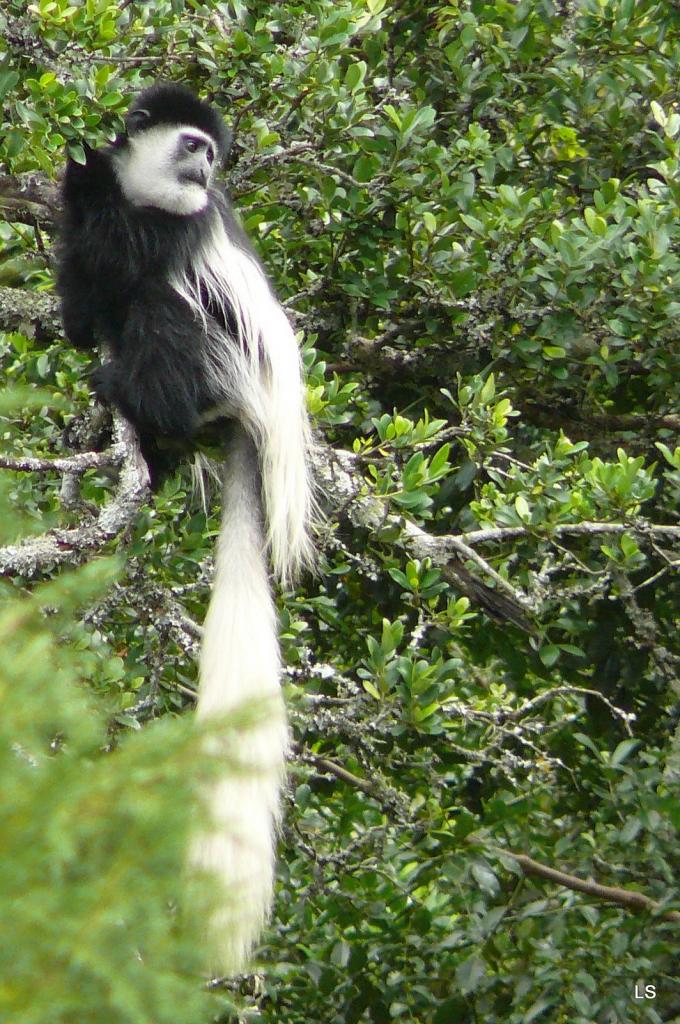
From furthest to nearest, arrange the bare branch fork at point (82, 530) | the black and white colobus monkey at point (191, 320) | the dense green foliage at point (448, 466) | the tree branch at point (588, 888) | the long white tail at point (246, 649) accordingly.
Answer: the black and white colobus monkey at point (191, 320), the tree branch at point (588, 888), the dense green foliage at point (448, 466), the bare branch fork at point (82, 530), the long white tail at point (246, 649)

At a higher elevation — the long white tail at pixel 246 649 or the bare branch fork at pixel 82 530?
the bare branch fork at pixel 82 530

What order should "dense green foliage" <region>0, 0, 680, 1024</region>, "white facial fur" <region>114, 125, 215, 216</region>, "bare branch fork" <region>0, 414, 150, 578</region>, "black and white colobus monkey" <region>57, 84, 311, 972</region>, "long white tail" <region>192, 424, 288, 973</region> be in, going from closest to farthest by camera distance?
"long white tail" <region>192, 424, 288, 973</region>
"bare branch fork" <region>0, 414, 150, 578</region>
"dense green foliage" <region>0, 0, 680, 1024</region>
"black and white colobus monkey" <region>57, 84, 311, 972</region>
"white facial fur" <region>114, 125, 215, 216</region>

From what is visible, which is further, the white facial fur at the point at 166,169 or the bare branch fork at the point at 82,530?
the white facial fur at the point at 166,169

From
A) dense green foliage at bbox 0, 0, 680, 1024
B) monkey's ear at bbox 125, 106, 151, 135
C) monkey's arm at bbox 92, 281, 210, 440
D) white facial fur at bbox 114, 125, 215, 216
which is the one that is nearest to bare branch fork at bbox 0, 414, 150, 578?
dense green foliage at bbox 0, 0, 680, 1024

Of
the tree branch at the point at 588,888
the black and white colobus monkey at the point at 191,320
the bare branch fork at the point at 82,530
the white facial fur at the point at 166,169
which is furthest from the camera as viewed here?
the white facial fur at the point at 166,169

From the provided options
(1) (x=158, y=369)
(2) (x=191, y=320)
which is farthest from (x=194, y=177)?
(1) (x=158, y=369)

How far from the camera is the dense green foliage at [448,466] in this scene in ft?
6.71

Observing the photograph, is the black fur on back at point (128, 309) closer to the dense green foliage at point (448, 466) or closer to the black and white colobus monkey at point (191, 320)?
the black and white colobus monkey at point (191, 320)

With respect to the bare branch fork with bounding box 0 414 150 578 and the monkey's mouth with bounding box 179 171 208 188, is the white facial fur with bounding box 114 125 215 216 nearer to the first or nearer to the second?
the monkey's mouth with bounding box 179 171 208 188

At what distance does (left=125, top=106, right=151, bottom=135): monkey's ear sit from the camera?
2.46m

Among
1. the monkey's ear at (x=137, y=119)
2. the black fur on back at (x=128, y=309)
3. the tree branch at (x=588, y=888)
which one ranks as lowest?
the tree branch at (x=588, y=888)

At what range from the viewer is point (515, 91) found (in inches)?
104

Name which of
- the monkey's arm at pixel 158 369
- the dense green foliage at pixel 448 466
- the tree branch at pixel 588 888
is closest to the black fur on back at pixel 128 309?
the monkey's arm at pixel 158 369

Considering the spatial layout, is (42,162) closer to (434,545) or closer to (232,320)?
(232,320)
